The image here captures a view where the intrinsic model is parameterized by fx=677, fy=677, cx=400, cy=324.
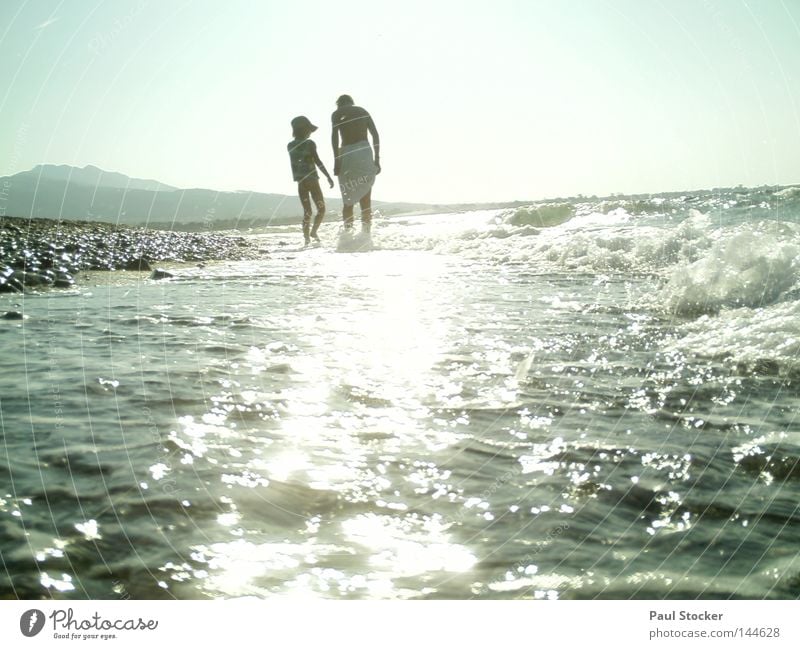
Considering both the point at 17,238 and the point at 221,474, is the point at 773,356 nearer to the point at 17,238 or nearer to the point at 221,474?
the point at 221,474

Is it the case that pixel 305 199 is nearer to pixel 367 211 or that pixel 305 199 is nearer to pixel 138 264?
pixel 367 211

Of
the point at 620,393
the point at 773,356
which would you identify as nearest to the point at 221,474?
the point at 620,393

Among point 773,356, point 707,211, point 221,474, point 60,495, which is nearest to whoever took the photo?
point 60,495

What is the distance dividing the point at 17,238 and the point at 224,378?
660cm

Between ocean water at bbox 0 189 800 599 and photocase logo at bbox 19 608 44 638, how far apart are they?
0.38 feet

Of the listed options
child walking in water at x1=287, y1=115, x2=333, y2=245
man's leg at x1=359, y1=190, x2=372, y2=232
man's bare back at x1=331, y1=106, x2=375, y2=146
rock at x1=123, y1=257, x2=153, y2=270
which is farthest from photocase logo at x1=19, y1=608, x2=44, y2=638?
man's leg at x1=359, y1=190, x2=372, y2=232

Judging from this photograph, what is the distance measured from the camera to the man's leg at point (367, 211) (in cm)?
987

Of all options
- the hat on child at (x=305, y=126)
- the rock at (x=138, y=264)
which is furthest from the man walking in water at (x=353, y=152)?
the hat on child at (x=305, y=126)

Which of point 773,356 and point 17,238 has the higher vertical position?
point 17,238

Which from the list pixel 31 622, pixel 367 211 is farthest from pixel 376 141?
pixel 31 622

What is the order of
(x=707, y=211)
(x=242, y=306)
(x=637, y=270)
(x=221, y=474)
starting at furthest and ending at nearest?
(x=707, y=211), (x=637, y=270), (x=242, y=306), (x=221, y=474)

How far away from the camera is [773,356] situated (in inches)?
126

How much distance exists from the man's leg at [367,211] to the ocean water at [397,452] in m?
5.68

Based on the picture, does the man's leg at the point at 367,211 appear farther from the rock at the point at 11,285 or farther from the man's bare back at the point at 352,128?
the rock at the point at 11,285
